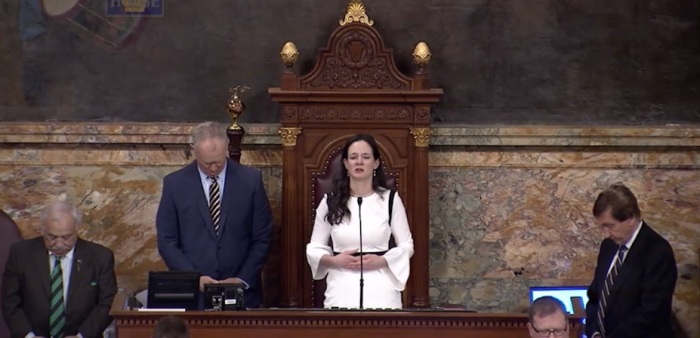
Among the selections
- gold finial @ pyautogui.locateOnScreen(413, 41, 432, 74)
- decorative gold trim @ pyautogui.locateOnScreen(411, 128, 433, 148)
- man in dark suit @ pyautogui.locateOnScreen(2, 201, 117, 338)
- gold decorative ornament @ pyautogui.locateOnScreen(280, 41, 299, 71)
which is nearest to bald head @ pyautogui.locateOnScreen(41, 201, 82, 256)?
man in dark suit @ pyautogui.locateOnScreen(2, 201, 117, 338)

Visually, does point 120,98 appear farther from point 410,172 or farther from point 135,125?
point 410,172

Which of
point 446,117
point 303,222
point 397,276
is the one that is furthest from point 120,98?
point 397,276

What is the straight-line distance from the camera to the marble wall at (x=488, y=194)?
29.6 feet

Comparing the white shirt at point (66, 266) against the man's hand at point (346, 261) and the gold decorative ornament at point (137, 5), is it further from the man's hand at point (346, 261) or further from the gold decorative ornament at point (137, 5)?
the gold decorative ornament at point (137, 5)

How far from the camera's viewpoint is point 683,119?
912 cm

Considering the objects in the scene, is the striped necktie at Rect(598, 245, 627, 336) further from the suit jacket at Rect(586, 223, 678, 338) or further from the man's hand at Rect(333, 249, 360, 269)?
the man's hand at Rect(333, 249, 360, 269)

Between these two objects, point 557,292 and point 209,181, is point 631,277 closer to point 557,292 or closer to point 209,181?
point 557,292

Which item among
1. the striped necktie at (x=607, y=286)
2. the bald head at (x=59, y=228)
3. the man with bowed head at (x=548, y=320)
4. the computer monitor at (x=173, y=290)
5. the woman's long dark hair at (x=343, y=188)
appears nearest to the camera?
the man with bowed head at (x=548, y=320)

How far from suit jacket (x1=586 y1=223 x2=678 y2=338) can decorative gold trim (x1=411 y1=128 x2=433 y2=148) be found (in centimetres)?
211

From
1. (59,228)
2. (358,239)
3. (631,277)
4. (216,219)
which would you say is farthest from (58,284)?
(631,277)

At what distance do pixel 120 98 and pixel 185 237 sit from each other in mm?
1547

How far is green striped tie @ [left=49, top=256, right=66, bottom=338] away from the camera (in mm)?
7746

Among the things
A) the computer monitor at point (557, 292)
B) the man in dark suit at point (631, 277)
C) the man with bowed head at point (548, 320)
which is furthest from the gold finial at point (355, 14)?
the man with bowed head at point (548, 320)

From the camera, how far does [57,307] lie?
7773mm
